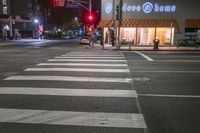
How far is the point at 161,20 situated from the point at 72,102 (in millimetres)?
32371

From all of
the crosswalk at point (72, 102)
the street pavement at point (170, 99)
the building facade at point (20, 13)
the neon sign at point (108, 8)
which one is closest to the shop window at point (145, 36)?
the neon sign at point (108, 8)

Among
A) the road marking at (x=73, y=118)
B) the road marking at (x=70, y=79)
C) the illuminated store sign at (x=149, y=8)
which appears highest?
the illuminated store sign at (x=149, y=8)

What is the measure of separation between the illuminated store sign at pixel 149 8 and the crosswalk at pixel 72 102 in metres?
27.7

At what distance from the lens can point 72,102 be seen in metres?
8.06

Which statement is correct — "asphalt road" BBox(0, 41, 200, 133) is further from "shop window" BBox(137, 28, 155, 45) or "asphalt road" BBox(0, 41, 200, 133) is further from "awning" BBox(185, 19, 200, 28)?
"shop window" BBox(137, 28, 155, 45)

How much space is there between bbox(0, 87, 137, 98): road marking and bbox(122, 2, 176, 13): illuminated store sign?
3096 centimetres

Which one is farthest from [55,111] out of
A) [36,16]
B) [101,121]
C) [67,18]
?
[67,18]

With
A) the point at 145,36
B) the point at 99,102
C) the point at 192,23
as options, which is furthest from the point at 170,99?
the point at 145,36

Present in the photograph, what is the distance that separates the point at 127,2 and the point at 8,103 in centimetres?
3329

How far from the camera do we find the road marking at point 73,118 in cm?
635

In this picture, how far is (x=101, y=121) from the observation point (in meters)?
6.50

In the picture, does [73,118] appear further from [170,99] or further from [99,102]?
[170,99]

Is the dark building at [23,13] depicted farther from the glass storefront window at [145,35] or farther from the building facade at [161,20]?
the building facade at [161,20]

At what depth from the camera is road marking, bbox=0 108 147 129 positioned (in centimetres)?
635
